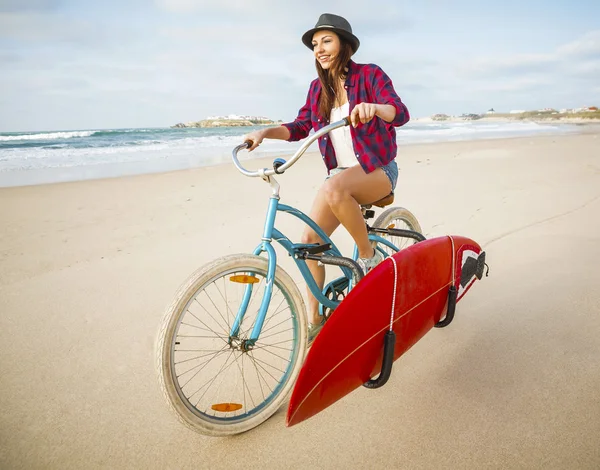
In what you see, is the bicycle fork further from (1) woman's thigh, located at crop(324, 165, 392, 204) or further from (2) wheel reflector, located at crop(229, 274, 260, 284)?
(1) woman's thigh, located at crop(324, 165, 392, 204)

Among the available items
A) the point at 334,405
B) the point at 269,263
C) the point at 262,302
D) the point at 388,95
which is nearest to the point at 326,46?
the point at 388,95

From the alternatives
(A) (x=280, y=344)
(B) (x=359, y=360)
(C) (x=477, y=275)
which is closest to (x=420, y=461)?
(B) (x=359, y=360)

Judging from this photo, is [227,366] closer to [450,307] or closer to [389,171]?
[450,307]

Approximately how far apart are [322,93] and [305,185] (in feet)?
16.0

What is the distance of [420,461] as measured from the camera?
4.97ft

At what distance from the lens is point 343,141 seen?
2217 millimetres

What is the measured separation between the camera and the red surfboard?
143cm

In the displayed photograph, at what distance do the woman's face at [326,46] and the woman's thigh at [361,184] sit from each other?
23.2 inches

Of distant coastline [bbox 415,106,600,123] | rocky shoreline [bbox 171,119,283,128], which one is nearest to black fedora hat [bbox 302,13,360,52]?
distant coastline [bbox 415,106,600,123]

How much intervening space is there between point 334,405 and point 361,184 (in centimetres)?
112

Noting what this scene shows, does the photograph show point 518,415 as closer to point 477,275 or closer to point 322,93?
point 477,275

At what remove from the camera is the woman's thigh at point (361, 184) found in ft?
6.53

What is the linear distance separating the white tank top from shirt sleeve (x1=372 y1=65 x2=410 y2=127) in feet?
0.66

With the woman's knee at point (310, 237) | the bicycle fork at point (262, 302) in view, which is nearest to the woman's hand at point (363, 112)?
the bicycle fork at point (262, 302)
